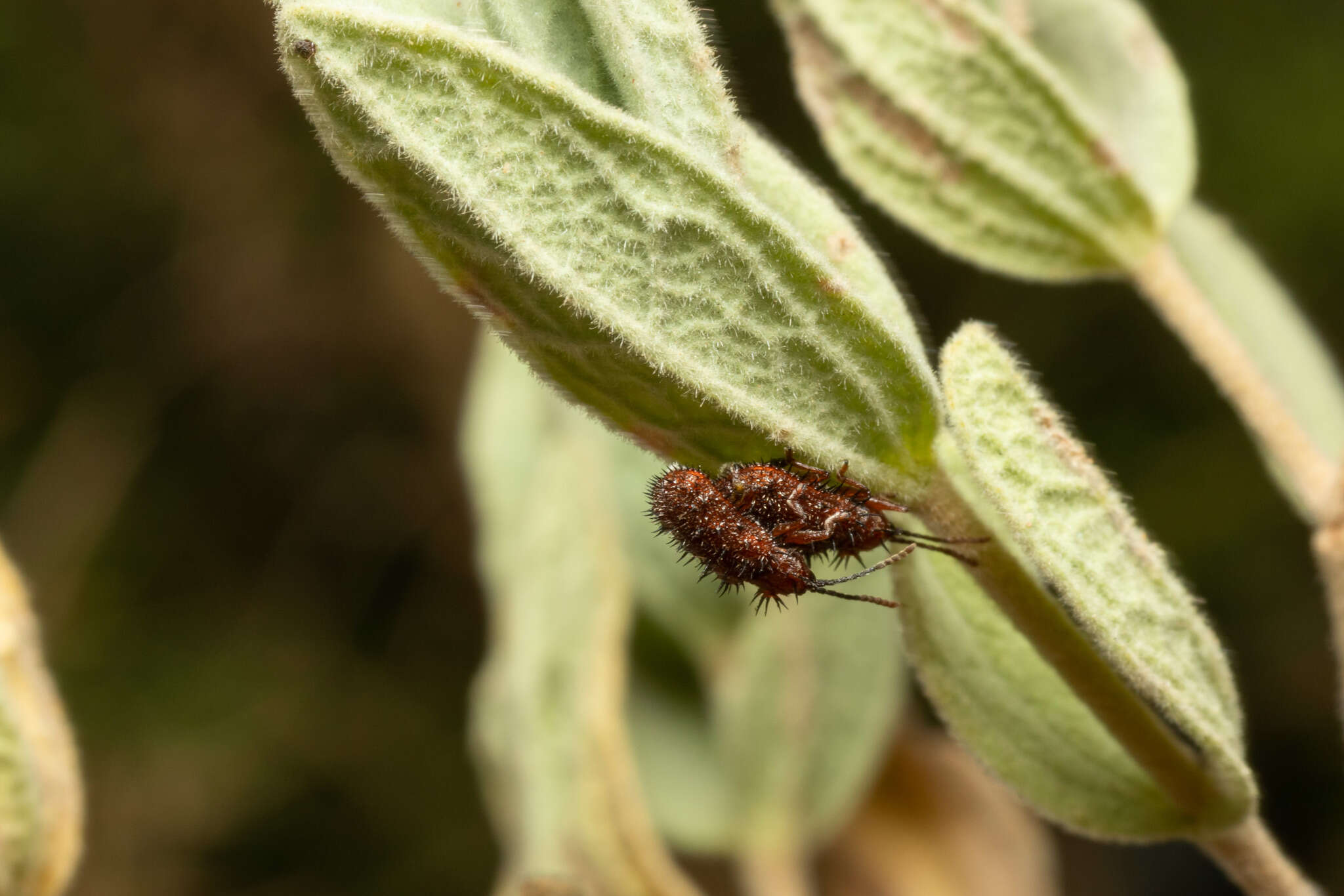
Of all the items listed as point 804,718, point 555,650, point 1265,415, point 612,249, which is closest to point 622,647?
point 555,650

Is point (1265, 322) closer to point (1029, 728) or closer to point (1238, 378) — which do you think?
point (1238, 378)

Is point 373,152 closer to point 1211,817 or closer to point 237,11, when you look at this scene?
point 1211,817

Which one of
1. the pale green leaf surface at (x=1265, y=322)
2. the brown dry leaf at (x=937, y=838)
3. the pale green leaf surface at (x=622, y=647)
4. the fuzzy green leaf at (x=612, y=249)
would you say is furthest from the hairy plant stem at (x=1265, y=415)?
the brown dry leaf at (x=937, y=838)

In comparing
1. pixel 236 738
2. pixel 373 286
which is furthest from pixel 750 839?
pixel 373 286

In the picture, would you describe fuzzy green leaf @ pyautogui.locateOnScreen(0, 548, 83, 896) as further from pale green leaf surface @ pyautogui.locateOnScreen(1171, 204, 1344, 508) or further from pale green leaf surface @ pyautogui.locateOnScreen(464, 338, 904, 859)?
pale green leaf surface @ pyautogui.locateOnScreen(1171, 204, 1344, 508)

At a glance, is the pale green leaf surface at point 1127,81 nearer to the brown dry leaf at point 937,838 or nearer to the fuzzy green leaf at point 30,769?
the brown dry leaf at point 937,838

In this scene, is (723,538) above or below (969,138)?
below

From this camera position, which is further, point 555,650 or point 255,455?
point 255,455
